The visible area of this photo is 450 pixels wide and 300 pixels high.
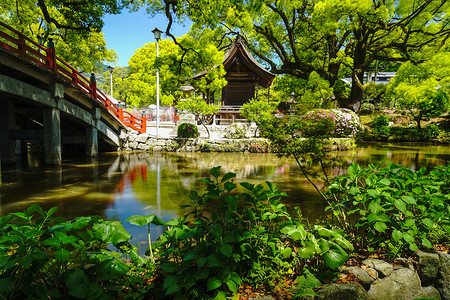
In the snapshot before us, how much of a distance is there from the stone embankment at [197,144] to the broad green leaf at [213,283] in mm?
14679

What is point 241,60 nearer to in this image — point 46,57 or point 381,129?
point 381,129

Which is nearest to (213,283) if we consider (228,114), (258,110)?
(258,110)

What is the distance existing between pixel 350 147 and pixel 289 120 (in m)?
14.6

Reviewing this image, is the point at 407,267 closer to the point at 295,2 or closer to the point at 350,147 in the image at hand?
the point at 350,147

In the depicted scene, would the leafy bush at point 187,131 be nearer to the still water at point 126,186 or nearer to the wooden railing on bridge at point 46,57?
the wooden railing on bridge at point 46,57

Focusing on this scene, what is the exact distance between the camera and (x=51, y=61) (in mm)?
10211

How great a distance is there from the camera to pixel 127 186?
7.96 meters

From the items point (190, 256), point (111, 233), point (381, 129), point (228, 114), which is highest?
point (228, 114)

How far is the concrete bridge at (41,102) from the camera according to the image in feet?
29.4

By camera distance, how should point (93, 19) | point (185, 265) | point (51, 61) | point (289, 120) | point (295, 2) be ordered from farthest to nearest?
point (295, 2), point (51, 61), point (93, 19), point (289, 120), point (185, 265)

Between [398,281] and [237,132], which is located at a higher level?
[237,132]

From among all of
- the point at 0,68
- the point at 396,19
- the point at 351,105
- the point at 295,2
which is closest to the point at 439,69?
the point at 396,19

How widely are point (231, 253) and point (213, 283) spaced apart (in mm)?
241

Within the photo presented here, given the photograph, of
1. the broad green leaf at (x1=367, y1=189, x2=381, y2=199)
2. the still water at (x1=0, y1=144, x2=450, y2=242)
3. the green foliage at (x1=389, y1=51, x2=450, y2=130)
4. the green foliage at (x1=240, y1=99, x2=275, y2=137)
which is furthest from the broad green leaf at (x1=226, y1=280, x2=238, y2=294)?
the green foliage at (x1=389, y1=51, x2=450, y2=130)
